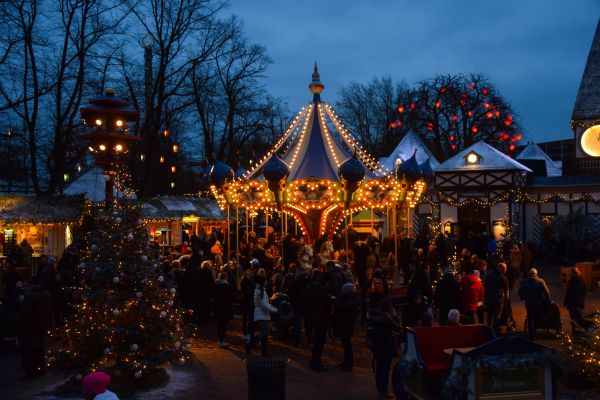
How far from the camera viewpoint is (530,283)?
12.2 meters

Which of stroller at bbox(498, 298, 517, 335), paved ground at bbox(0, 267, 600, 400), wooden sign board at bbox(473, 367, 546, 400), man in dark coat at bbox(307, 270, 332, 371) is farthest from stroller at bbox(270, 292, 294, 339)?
wooden sign board at bbox(473, 367, 546, 400)

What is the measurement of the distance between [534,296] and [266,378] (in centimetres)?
641

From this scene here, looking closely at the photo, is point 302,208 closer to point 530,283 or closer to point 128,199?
point 530,283

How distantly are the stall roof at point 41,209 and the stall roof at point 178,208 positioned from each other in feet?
12.4

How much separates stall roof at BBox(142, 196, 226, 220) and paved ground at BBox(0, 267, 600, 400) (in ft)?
51.9

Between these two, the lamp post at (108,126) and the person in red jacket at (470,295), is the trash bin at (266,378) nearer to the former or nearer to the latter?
the person in red jacket at (470,295)

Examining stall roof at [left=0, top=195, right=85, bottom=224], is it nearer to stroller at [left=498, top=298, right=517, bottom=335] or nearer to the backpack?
the backpack

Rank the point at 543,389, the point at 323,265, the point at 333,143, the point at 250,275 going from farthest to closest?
1. the point at 333,143
2. the point at 323,265
3. the point at 250,275
4. the point at 543,389

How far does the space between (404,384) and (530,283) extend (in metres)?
4.95

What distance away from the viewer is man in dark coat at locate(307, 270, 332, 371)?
1051 centimetres

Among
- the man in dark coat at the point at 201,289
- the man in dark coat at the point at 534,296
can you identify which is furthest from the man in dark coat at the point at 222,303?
the man in dark coat at the point at 534,296

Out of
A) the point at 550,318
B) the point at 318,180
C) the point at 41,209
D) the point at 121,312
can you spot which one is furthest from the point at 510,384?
the point at 41,209

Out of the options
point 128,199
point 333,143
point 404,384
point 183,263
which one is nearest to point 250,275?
point 128,199

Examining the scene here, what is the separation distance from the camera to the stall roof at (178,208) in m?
28.0
